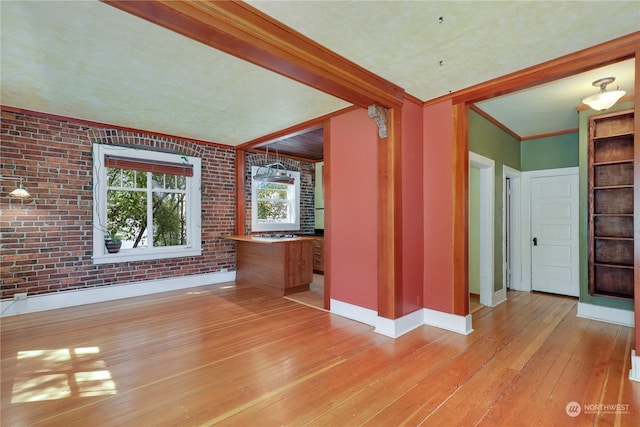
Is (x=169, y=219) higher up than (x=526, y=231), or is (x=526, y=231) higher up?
(x=169, y=219)

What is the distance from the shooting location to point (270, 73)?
291 centimetres

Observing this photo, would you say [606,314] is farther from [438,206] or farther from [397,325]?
[397,325]

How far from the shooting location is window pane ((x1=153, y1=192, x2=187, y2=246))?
5152 mm

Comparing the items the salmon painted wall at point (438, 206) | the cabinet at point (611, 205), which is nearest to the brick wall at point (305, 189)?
the salmon painted wall at point (438, 206)

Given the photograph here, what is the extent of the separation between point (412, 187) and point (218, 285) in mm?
3963

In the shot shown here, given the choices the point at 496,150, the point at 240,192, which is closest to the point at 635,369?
the point at 496,150

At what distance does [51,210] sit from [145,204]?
118 cm

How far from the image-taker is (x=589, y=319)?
3752 mm

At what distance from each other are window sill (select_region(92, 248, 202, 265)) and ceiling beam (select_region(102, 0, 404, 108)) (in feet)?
13.0

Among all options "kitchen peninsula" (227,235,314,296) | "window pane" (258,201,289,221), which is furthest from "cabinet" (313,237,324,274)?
"kitchen peninsula" (227,235,314,296)

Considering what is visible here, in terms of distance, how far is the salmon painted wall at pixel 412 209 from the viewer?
11.2 ft

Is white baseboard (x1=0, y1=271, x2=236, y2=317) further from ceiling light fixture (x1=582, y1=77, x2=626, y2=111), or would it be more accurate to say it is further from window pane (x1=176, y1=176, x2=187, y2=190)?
ceiling light fixture (x1=582, y1=77, x2=626, y2=111)

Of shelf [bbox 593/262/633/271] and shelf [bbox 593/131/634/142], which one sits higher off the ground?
shelf [bbox 593/131/634/142]

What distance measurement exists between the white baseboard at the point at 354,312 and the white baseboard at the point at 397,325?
0.14 metres
